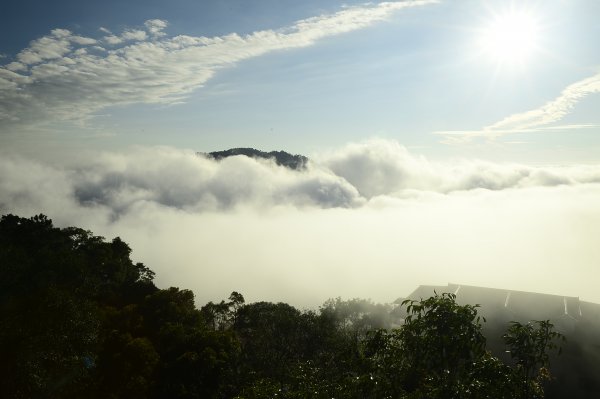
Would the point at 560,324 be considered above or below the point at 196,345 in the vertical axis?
above

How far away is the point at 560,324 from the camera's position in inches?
2356

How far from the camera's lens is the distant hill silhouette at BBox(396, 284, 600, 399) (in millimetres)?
41688

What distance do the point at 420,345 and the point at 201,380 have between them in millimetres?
25685

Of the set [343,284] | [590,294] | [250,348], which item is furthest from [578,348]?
[590,294]

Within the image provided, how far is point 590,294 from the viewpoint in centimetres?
17562

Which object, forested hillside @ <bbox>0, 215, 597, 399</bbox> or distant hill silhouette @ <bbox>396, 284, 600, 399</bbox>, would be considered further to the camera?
distant hill silhouette @ <bbox>396, 284, 600, 399</bbox>

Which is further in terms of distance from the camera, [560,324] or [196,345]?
[560,324]

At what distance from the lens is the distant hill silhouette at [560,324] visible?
137 feet

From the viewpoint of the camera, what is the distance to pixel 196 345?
32.8 m

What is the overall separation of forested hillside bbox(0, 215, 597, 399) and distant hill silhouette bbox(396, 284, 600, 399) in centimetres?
454

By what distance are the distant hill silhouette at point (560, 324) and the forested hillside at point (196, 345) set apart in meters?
4.54

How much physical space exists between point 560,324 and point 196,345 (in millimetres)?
56626

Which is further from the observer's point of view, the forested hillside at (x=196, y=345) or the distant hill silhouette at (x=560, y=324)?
the distant hill silhouette at (x=560, y=324)

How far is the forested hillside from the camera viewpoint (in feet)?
31.8
